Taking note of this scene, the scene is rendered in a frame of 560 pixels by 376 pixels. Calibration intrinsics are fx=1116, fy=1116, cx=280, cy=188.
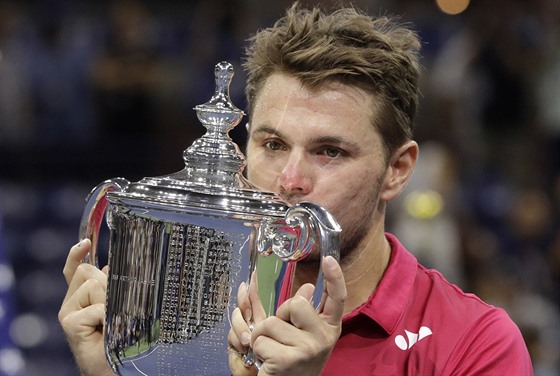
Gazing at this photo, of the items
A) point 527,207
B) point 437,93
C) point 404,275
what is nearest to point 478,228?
point 527,207

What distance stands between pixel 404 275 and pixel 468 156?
426cm

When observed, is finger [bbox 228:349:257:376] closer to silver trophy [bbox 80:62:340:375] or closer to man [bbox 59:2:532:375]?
silver trophy [bbox 80:62:340:375]

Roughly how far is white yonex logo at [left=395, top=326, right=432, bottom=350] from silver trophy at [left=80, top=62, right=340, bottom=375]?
0.44 metres

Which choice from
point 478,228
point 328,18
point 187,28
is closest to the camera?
point 328,18

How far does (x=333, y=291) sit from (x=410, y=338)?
555mm

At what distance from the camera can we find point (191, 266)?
184cm

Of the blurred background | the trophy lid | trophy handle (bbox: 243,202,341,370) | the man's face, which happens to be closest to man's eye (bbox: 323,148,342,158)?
the man's face

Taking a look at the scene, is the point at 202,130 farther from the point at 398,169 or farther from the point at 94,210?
the point at 94,210

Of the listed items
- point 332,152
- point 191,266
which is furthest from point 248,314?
point 332,152

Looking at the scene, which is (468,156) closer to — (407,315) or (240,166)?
(407,315)

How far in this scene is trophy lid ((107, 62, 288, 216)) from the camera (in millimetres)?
1832

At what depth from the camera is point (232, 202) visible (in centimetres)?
183

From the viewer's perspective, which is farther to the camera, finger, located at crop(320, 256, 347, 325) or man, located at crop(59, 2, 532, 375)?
man, located at crop(59, 2, 532, 375)

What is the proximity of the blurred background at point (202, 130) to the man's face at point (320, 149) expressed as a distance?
3.17 meters
